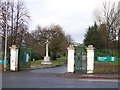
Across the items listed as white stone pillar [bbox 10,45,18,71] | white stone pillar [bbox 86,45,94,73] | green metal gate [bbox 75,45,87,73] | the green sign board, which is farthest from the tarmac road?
white stone pillar [bbox 10,45,18,71]

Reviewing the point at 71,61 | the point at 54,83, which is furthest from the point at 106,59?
the point at 54,83

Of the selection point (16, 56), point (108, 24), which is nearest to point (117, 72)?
point (16, 56)

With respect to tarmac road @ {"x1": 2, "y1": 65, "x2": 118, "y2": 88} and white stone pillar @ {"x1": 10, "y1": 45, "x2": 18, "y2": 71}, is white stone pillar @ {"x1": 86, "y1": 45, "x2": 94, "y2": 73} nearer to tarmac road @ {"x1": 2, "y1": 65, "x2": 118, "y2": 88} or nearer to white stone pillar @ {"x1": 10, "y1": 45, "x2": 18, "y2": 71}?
tarmac road @ {"x1": 2, "y1": 65, "x2": 118, "y2": 88}

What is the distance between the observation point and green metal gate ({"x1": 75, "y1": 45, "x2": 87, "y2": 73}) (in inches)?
1158

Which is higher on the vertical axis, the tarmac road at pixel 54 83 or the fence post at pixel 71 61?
the fence post at pixel 71 61

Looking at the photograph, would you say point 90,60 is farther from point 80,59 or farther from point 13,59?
point 13,59

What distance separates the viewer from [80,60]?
29359 mm

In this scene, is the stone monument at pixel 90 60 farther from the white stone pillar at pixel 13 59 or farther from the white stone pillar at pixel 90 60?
the white stone pillar at pixel 13 59

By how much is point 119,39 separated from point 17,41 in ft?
61.6

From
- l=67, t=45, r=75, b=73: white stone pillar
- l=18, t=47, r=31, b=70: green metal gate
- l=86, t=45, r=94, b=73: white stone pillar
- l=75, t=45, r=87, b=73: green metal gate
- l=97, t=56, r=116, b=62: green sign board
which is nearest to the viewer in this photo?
l=86, t=45, r=94, b=73: white stone pillar

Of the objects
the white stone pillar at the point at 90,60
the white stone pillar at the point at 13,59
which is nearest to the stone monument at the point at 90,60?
the white stone pillar at the point at 90,60

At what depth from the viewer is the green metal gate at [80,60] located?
29406 millimetres

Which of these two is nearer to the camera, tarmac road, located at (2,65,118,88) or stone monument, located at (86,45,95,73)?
tarmac road, located at (2,65,118,88)

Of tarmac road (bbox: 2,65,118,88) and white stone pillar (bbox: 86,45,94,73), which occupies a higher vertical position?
white stone pillar (bbox: 86,45,94,73)
